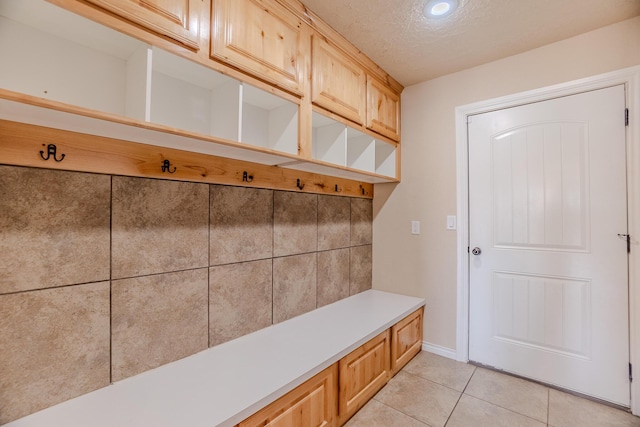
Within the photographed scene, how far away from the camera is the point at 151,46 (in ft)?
3.65

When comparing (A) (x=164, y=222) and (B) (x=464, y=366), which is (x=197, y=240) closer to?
(A) (x=164, y=222)

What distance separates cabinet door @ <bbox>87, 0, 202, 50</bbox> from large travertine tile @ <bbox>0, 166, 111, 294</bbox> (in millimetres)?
629

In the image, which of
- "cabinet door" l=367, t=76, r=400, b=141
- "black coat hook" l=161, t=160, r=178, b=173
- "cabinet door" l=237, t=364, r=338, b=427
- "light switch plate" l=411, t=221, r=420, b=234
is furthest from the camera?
"light switch plate" l=411, t=221, r=420, b=234

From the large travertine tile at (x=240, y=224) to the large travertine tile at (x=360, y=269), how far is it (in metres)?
1.00

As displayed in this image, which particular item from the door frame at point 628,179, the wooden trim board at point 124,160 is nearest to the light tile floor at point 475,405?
the door frame at point 628,179

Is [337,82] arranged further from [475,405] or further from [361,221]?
[475,405]

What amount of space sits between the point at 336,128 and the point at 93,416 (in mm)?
1914

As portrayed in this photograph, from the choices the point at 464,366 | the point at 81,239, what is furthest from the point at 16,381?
the point at 464,366

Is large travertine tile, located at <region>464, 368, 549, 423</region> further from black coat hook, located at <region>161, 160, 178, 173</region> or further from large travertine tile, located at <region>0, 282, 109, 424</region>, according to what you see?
black coat hook, located at <region>161, 160, 178, 173</region>

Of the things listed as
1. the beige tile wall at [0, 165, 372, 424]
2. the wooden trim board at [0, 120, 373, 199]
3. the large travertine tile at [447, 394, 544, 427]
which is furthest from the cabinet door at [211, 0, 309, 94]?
the large travertine tile at [447, 394, 544, 427]

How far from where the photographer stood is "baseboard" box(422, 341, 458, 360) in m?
2.45

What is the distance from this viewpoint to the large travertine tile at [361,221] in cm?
268

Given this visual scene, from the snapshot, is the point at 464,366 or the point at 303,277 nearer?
the point at 303,277

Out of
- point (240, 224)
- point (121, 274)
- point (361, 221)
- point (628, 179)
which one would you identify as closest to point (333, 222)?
point (361, 221)
